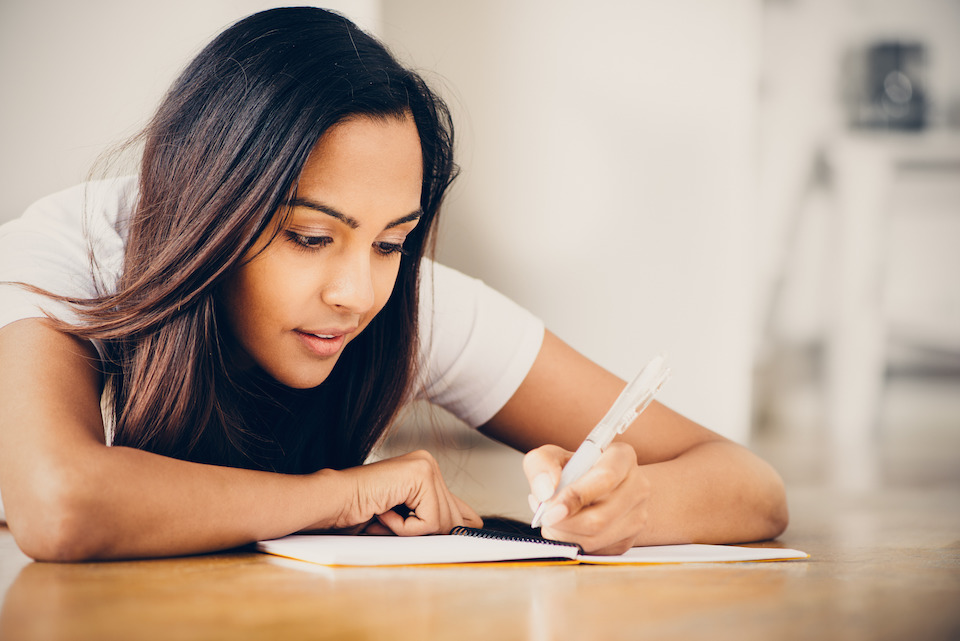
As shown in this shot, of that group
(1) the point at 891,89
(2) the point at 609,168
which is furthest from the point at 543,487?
(1) the point at 891,89

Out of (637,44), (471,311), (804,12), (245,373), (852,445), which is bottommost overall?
(852,445)

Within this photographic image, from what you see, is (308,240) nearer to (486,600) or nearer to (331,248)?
(331,248)

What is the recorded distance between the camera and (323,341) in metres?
1.01

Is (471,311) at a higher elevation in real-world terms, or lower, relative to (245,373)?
higher

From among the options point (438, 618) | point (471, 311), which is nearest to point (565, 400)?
point (471, 311)

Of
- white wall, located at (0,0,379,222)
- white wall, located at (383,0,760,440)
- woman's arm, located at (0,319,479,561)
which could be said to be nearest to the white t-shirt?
woman's arm, located at (0,319,479,561)

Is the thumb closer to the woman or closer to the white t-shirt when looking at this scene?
the woman

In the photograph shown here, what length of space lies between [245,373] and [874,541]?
2.50 feet

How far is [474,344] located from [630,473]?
43 cm

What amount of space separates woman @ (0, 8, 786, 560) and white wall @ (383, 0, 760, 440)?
1.63 m

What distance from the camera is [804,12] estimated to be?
4.57 metres

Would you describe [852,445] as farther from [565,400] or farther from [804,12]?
Result: [804,12]

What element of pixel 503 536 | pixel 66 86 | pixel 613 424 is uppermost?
pixel 66 86

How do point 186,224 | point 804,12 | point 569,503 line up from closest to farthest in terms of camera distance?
point 569,503 < point 186,224 < point 804,12
